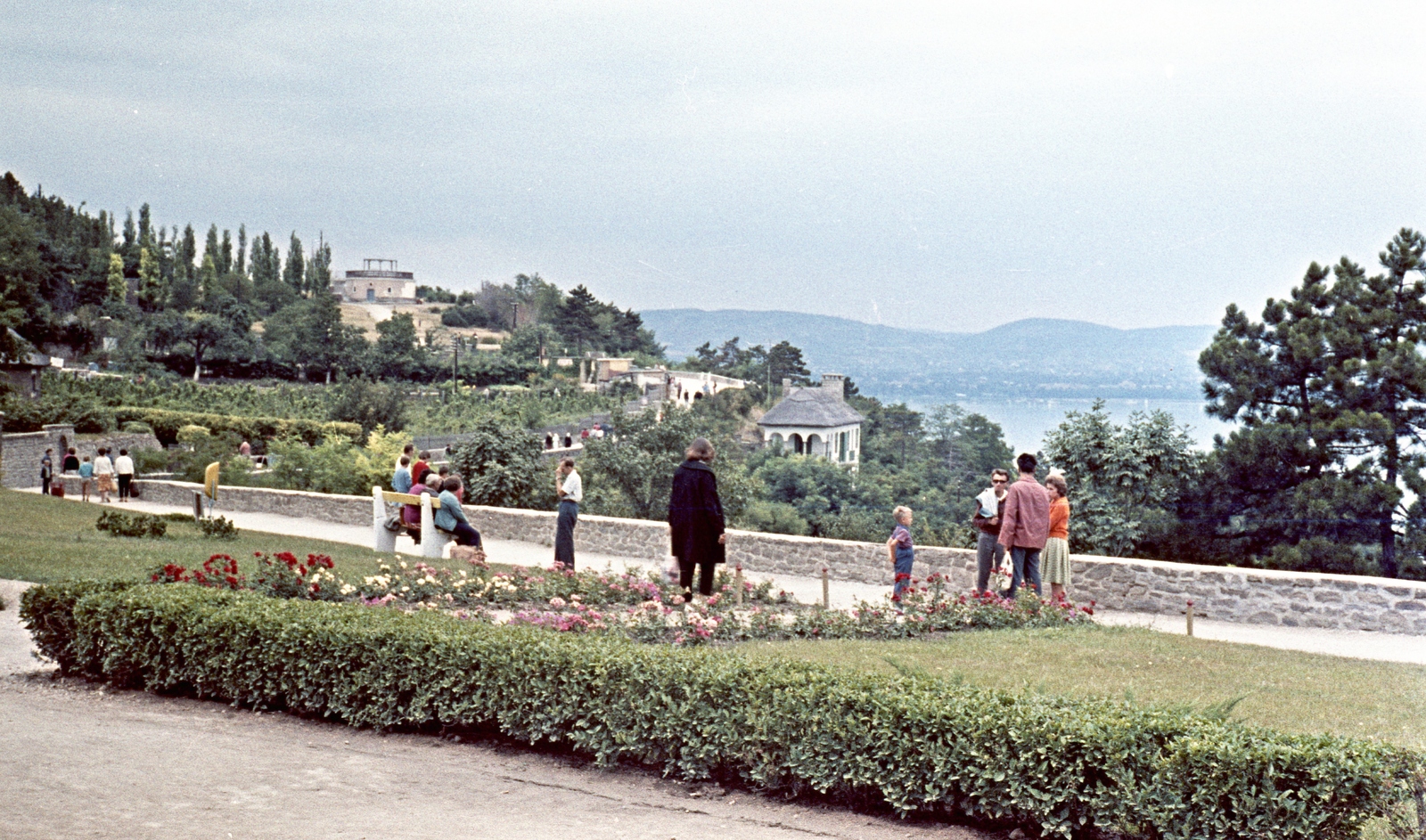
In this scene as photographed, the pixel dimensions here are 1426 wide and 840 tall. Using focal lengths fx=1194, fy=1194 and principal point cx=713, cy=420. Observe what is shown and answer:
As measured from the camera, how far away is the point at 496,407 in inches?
2079

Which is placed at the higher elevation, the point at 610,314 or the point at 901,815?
the point at 610,314

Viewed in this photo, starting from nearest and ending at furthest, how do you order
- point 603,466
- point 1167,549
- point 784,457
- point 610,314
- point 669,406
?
point 1167,549 < point 603,466 < point 669,406 < point 784,457 < point 610,314

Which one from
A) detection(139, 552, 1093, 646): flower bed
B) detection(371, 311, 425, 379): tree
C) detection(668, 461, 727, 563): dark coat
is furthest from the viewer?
detection(371, 311, 425, 379): tree

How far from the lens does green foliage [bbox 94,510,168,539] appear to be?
597 inches

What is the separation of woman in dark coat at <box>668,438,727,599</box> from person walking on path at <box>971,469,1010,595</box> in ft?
9.19

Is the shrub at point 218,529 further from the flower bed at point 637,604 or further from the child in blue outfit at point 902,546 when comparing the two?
the child in blue outfit at point 902,546

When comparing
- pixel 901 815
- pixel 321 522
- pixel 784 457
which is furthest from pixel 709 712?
pixel 784 457

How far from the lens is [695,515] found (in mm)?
9484

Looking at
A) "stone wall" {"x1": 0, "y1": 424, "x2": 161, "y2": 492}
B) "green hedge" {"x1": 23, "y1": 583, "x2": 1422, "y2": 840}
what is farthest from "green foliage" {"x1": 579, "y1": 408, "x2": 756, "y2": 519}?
"green hedge" {"x1": 23, "y1": 583, "x2": 1422, "y2": 840}

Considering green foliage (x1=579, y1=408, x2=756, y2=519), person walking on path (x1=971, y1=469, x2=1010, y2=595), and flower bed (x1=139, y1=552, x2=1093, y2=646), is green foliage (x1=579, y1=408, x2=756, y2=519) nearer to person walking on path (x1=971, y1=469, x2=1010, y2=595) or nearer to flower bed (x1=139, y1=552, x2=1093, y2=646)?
person walking on path (x1=971, y1=469, x2=1010, y2=595)

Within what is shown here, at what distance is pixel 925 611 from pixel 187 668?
17.9 ft

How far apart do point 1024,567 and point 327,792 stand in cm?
696

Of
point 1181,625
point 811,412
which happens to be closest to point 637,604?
point 1181,625

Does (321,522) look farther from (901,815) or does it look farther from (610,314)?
(610,314)
